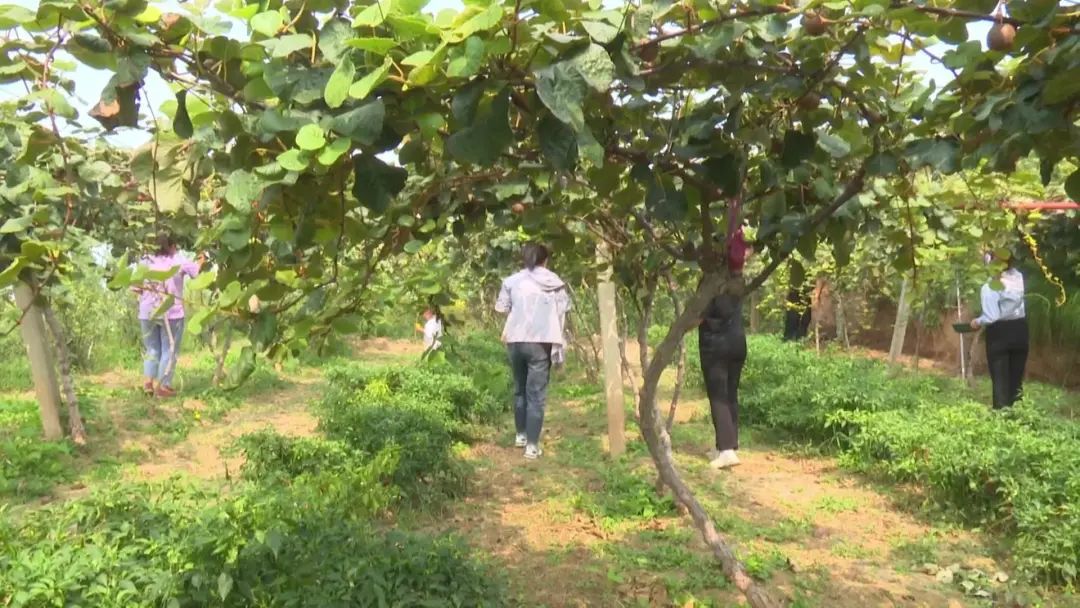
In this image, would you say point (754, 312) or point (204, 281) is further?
A: point (754, 312)

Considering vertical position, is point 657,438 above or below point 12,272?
below

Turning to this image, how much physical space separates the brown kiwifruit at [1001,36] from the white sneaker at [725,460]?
392 cm

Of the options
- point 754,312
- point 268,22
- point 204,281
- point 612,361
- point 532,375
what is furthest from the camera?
point 754,312

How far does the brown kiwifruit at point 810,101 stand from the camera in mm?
1656

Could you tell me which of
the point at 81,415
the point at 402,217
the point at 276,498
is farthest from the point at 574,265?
the point at 81,415

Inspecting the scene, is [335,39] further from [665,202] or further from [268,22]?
[665,202]

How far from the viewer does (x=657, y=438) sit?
2.79 meters

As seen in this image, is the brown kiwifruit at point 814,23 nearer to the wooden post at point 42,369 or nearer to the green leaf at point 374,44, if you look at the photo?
the green leaf at point 374,44

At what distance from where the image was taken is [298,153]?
3.67 ft

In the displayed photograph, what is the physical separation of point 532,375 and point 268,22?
4.06 m

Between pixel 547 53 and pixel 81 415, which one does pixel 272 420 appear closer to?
pixel 81 415

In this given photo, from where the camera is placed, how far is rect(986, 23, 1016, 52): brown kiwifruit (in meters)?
1.32

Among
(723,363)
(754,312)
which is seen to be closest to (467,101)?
(723,363)

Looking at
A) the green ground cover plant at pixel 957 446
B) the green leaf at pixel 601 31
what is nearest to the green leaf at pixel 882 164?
the green leaf at pixel 601 31
